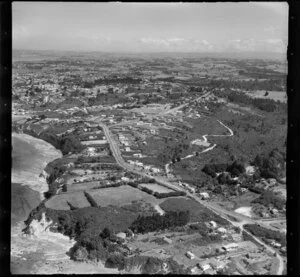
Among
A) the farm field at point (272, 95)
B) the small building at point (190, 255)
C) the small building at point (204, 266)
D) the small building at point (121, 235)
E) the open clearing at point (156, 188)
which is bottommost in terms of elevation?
the small building at point (190, 255)

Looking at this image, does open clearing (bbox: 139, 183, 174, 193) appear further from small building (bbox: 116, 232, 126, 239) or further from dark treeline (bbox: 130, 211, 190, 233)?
small building (bbox: 116, 232, 126, 239)

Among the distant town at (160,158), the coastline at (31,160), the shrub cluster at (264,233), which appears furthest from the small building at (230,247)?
the coastline at (31,160)

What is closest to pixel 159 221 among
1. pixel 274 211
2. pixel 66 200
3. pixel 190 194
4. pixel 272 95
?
pixel 190 194

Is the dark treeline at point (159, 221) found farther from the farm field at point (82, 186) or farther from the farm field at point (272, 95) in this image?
the farm field at point (272, 95)

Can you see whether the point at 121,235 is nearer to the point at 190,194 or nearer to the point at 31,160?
the point at 190,194

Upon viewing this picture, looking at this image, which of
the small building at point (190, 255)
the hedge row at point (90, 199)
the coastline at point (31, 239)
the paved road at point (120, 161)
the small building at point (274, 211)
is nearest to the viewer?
the coastline at point (31, 239)

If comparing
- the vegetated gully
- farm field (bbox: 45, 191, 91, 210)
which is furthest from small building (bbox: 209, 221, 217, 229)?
farm field (bbox: 45, 191, 91, 210)

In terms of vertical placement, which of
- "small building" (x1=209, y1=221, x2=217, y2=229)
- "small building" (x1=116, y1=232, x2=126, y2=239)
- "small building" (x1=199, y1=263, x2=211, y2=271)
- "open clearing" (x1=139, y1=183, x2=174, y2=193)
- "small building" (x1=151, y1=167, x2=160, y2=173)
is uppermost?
"small building" (x1=151, y1=167, x2=160, y2=173)
